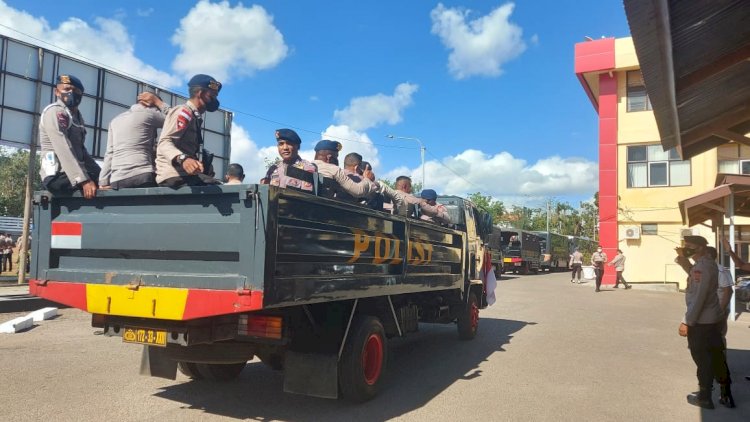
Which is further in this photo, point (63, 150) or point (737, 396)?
point (737, 396)

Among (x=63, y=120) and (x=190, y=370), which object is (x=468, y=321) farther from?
(x=63, y=120)

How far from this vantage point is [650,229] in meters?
21.9

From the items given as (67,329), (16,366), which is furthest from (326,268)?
(67,329)

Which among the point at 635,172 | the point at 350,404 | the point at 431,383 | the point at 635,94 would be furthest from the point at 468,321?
the point at 635,94

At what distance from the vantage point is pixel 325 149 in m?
5.79

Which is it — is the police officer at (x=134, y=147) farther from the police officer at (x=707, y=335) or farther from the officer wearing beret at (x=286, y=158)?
the police officer at (x=707, y=335)

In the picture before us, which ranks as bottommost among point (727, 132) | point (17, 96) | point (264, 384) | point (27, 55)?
point (264, 384)

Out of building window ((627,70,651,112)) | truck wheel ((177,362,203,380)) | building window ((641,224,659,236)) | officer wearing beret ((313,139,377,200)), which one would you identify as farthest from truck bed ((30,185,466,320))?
building window ((627,70,651,112))

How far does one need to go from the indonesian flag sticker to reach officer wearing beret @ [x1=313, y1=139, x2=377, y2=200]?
2.09 meters

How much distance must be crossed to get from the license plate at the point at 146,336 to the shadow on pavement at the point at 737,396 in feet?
15.5

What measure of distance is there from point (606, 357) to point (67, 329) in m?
7.98

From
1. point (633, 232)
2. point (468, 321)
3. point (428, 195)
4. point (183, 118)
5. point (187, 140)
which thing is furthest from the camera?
point (633, 232)

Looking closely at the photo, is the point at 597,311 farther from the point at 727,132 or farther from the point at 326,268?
the point at 326,268

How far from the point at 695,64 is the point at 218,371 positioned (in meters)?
5.36
